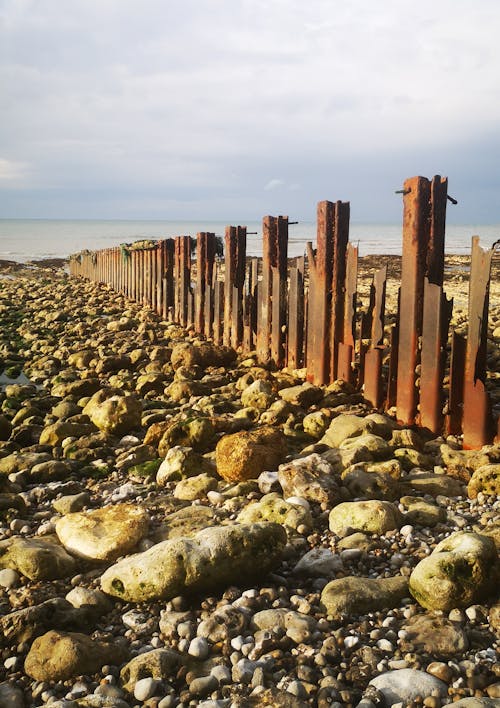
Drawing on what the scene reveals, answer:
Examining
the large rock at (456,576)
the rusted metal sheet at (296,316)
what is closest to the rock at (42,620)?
the large rock at (456,576)

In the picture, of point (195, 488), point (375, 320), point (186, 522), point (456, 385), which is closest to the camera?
point (186, 522)

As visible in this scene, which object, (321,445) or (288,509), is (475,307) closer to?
(321,445)

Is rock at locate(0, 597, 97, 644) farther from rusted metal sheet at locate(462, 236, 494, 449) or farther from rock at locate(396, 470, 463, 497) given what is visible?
rusted metal sheet at locate(462, 236, 494, 449)

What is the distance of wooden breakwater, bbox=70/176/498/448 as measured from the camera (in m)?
4.46

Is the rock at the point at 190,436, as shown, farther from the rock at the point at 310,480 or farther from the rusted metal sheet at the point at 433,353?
the rusted metal sheet at the point at 433,353

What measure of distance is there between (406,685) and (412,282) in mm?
3223

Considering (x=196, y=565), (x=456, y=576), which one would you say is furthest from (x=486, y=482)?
(x=196, y=565)

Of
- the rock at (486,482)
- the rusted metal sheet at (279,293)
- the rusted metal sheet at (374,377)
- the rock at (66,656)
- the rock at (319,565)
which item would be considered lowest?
the rock at (66,656)

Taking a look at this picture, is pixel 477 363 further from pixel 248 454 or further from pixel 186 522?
pixel 186 522

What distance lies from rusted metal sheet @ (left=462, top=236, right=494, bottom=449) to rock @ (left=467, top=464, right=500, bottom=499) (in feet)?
1.83

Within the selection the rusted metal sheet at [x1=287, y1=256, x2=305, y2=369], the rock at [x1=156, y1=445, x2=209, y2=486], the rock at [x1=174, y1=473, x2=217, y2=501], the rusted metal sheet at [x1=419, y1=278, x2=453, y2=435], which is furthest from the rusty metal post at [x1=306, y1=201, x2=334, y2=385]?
the rock at [x1=174, y1=473, x2=217, y2=501]

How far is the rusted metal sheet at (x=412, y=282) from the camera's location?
4801 millimetres

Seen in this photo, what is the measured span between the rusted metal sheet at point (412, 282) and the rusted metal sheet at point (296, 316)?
176 cm

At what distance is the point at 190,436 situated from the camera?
203 inches
